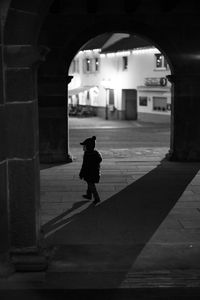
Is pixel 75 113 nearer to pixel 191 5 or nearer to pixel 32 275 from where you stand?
pixel 191 5

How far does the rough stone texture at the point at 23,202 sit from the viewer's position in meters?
6.65

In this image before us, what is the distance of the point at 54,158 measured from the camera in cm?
1644

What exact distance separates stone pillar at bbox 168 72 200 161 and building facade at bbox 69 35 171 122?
18957 mm

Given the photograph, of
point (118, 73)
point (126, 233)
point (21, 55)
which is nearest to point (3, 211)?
point (21, 55)

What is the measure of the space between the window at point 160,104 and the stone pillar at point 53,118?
877 inches

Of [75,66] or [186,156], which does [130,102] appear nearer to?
[75,66]

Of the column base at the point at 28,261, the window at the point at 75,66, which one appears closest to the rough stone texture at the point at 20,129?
the column base at the point at 28,261

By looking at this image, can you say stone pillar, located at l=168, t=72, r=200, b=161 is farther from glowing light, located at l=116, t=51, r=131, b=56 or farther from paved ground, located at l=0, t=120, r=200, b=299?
glowing light, located at l=116, t=51, r=131, b=56

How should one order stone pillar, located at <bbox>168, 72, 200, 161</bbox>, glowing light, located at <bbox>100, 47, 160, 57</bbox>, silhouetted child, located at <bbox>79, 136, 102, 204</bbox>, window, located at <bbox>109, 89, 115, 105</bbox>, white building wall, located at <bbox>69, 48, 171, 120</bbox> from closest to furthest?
1. silhouetted child, located at <bbox>79, 136, 102, 204</bbox>
2. stone pillar, located at <bbox>168, 72, 200, 161</bbox>
3. glowing light, located at <bbox>100, 47, 160, 57</bbox>
4. white building wall, located at <bbox>69, 48, 171, 120</bbox>
5. window, located at <bbox>109, 89, 115, 105</bbox>

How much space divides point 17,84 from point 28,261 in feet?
8.21

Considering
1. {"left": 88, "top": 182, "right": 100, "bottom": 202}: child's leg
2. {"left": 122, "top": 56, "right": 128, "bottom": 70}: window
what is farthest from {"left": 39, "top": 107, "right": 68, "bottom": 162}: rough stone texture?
{"left": 122, "top": 56, "right": 128, "bottom": 70}: window

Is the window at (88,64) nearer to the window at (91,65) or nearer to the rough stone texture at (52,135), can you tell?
the window at (91,65)

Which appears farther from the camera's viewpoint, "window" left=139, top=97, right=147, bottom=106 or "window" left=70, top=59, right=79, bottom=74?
"window" left=70, top=59, right=79, bottom=74

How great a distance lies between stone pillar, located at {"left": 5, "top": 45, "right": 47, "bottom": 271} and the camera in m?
6.45
